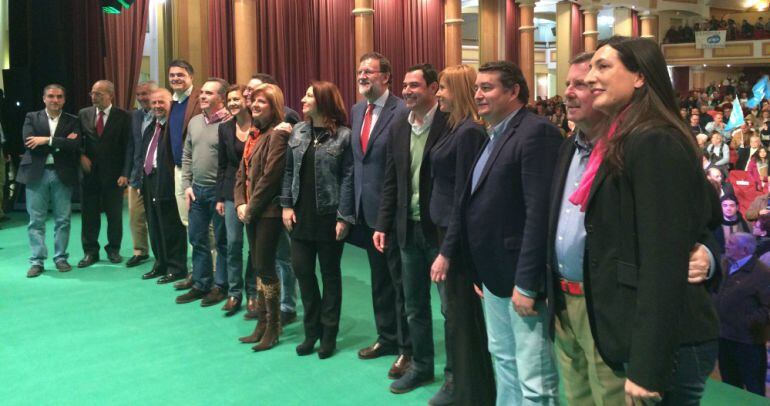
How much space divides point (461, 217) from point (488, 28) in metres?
14.2

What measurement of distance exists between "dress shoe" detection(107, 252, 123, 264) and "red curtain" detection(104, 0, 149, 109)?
465cm

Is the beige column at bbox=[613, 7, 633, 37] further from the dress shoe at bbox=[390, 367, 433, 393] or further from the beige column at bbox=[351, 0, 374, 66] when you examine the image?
the dress shoe at bbox=[390, 367, 433, 393]

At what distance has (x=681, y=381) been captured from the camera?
4.89ft

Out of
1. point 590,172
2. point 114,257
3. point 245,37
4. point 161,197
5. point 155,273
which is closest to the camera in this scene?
point 590,172

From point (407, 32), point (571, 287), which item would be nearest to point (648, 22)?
A: point (407, 32)

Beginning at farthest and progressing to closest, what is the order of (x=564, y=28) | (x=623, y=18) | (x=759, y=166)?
(x=623, y=18) → (x=564, y=28) → (x=759, y=166)

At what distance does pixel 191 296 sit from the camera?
181 inches

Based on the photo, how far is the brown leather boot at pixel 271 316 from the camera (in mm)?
3637

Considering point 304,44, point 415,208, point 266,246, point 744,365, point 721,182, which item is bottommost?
point 744,365

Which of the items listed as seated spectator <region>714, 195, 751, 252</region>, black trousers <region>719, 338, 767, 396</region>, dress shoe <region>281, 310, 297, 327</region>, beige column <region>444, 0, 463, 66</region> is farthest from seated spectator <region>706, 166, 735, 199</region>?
beige column <region>444, 0, 463, 66</region>

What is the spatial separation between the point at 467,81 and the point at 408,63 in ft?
39.5

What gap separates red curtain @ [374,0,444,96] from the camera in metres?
14.2

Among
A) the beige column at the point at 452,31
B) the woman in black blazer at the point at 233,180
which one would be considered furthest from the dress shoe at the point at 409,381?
the beige column at the point at 452,31

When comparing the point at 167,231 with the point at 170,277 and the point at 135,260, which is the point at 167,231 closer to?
the point at 170,277
